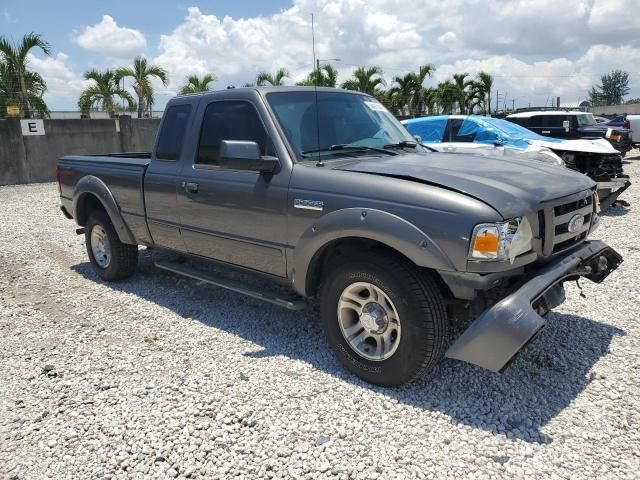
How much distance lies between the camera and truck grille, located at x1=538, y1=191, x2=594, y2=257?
3.24m

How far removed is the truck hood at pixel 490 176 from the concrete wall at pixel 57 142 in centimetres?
1336

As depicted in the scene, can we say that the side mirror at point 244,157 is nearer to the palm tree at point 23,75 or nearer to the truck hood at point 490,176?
the truck hood at point 490,176

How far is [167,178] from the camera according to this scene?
4.78 meters

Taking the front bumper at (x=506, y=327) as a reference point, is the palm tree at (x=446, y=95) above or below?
above

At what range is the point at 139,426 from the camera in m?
3.14

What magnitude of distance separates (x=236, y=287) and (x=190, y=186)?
96 cm

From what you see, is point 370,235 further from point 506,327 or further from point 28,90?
point 28,90

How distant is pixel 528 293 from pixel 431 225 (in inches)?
26.2

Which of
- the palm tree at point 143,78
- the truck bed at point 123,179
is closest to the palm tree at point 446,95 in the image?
the palm tree at point 143,78

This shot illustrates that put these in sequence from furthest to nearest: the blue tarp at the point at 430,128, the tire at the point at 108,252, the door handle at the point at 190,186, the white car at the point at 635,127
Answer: the white car at the point at 635,127, the blue tarp at the point at 430,128, the tire at the point at 108,252, the door handle at the point at 190,186

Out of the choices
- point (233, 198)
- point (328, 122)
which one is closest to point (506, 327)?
point (328, 122)

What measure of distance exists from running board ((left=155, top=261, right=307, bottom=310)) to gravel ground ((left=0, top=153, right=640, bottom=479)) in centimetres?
40

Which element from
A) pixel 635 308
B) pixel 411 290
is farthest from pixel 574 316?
pixel 411 290

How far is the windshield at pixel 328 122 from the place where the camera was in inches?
157
